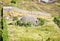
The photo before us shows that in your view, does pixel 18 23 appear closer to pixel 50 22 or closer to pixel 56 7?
pixel 50 22

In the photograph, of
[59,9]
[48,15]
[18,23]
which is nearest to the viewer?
[18,23]

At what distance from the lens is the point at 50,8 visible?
28.1m

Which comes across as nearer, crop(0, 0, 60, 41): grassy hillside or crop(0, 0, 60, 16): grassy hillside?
crop(0, 0, 60, 41): grassy hillside

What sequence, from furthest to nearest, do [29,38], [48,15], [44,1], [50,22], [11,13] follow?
1. [44,1]
2. [48,15]
3. [11,13]
4. [50,22]
5. [29,38]

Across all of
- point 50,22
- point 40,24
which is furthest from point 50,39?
point 50,22

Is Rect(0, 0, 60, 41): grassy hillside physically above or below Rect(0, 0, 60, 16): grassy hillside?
below

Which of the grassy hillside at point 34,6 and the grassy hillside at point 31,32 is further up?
the grassy hillside at point 34,6

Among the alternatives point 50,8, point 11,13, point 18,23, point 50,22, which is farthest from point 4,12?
point 50,8

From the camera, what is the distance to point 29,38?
1598 centimetres

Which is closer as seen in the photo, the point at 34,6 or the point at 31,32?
the point at 31,32

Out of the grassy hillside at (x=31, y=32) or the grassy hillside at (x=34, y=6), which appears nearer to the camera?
the grassy hillside at (x=31, y=32)

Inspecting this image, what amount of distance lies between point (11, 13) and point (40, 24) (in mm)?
4737

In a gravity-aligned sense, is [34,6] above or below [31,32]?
above

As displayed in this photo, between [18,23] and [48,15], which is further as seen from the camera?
[48,15]
